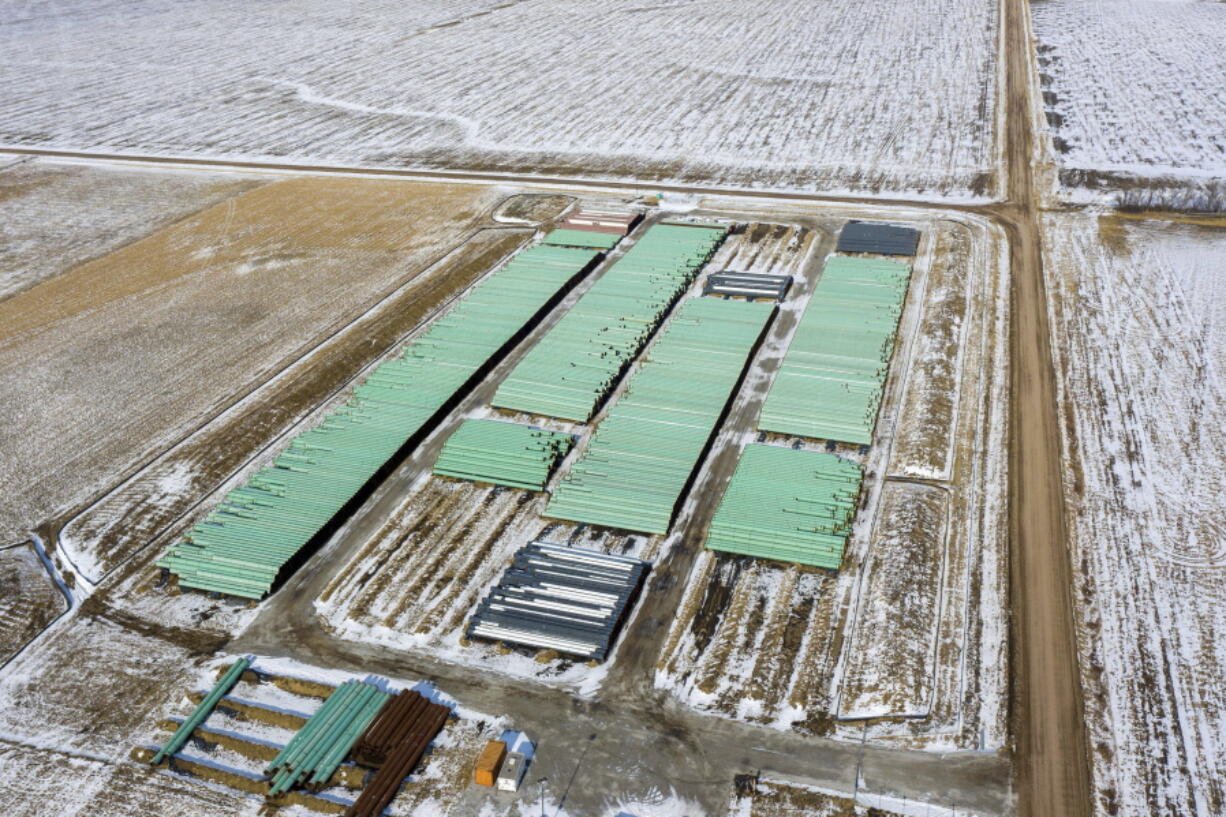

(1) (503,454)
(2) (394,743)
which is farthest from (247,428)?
(2) (394,743)

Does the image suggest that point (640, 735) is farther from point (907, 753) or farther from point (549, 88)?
point (549, 88)

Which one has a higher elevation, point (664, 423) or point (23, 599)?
point (664, 423)

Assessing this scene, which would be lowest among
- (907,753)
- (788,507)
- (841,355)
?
(907,753)

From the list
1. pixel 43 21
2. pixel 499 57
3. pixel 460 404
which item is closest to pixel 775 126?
pixel 499 57

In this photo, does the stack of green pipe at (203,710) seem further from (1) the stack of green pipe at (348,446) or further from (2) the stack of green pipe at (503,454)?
(2) the stack of green pipe at (503,454)

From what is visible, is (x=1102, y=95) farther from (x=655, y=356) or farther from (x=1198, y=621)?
(x=1198, y=621)

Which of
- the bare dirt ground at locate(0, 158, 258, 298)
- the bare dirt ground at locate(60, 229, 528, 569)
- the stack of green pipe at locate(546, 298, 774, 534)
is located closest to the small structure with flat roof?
the stack of green pipe at locate(546, 298, 774, 534)

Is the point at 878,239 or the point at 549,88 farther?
the point at 549,88
